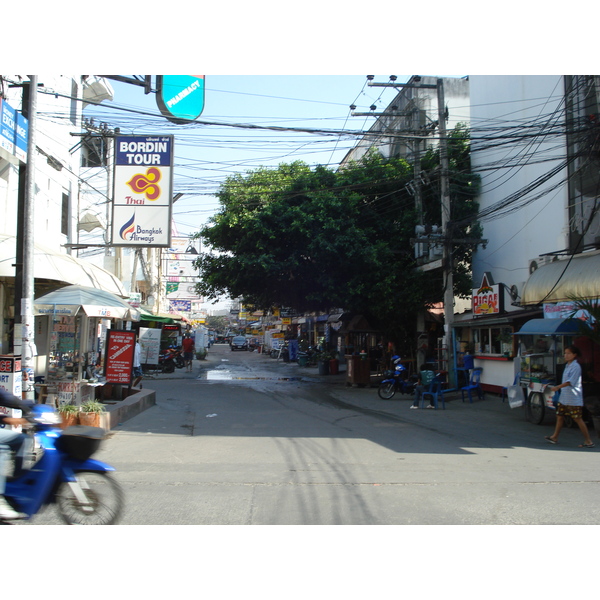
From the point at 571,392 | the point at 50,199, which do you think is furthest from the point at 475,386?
the point at 50,199

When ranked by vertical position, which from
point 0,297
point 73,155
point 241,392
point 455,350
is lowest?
point 241,392

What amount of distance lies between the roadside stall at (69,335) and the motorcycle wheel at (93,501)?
6.48m

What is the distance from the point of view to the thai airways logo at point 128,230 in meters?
11.6

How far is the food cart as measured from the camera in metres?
12.1

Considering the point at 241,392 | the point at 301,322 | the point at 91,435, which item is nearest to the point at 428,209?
the point at 241,392

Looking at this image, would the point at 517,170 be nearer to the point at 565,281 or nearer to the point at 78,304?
the point at 565,281

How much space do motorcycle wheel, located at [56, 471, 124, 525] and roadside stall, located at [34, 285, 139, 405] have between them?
648cm

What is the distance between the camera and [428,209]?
887 inches

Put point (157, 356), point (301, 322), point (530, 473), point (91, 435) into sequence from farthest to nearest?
point (301, 322), point (157, 356), point (530, 473), point (91, 435)

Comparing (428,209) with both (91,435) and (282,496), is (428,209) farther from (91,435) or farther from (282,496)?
(91,435)

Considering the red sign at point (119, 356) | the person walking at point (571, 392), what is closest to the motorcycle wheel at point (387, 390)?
the person walking at point (571, 392)

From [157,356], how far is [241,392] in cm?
842

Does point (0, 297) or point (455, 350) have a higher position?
point (0, 297)

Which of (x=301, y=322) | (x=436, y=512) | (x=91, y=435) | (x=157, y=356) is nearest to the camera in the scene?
(x=91, y=435)
